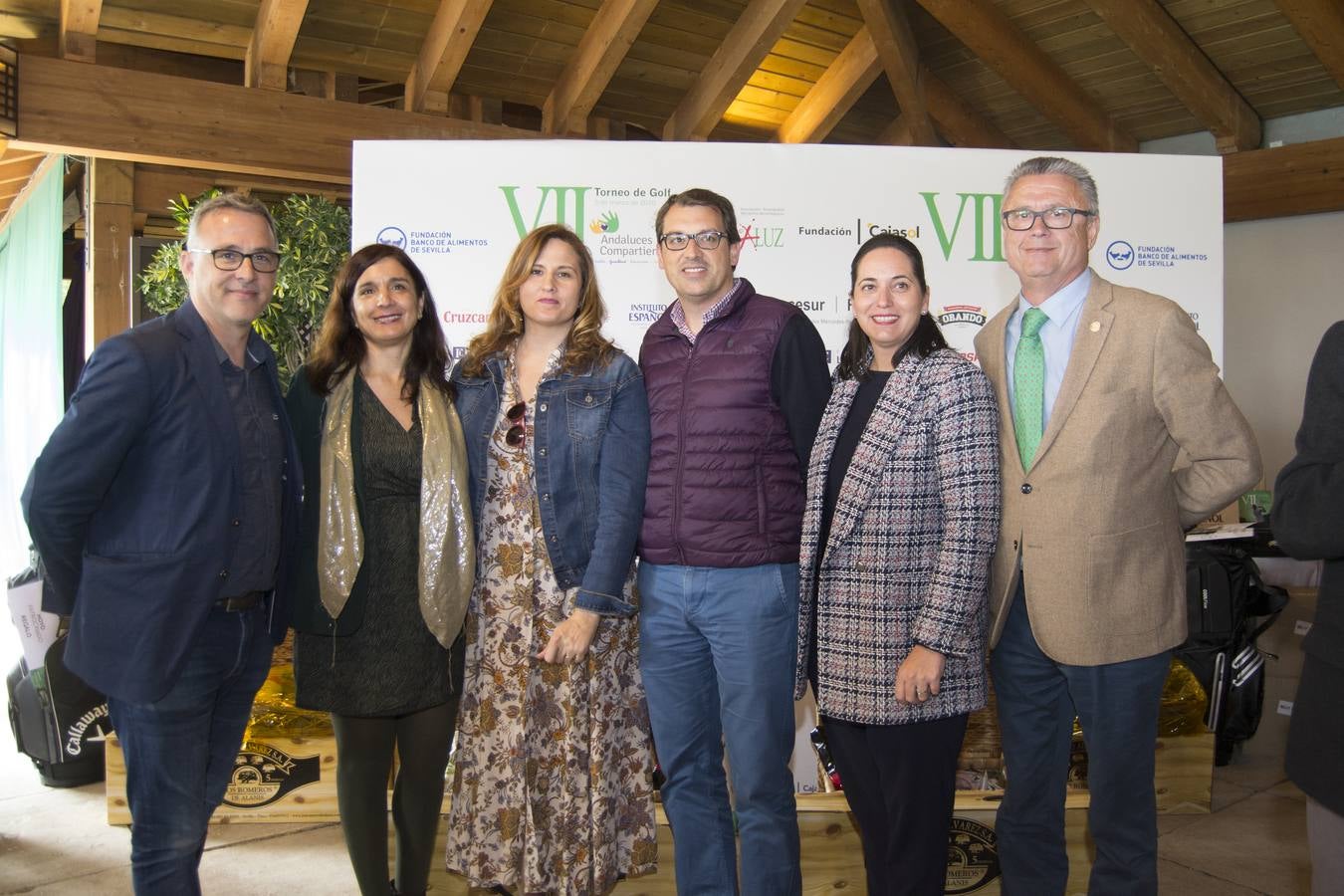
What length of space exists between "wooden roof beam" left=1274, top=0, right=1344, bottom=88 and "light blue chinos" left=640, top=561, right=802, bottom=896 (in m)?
4.60

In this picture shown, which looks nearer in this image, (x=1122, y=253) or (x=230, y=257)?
(x=230, y=257)

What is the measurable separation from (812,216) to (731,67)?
5.97 feet

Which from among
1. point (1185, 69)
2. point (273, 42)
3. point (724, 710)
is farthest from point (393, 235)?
point (1185, 69)

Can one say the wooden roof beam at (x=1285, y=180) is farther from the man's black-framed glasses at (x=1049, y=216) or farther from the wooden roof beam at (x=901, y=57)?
the man's black-framed glasses at (x=1049, y=216)

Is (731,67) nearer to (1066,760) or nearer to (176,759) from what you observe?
(1066,760)

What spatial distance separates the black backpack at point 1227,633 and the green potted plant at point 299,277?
3.62m

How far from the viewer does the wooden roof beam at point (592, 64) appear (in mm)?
4699

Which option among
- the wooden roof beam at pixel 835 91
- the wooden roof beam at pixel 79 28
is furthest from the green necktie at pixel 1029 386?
the wooden roof beam at pixel 79 28

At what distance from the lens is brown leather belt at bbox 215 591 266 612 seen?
5.78 feet

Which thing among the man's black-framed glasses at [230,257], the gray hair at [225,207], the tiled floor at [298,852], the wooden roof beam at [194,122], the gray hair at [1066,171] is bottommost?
the tiled floor at [298,852]

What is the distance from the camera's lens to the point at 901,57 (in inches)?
215

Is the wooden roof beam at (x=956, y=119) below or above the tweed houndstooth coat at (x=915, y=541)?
above

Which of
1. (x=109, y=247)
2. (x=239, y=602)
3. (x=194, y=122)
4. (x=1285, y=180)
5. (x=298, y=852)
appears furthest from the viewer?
(x=1285, y=180)

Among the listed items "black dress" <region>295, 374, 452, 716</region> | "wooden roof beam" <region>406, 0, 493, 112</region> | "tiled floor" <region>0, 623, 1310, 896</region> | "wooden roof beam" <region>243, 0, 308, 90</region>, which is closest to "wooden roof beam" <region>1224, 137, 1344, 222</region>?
"tiled floor" <region>0, 623, 1310, 896</region>
